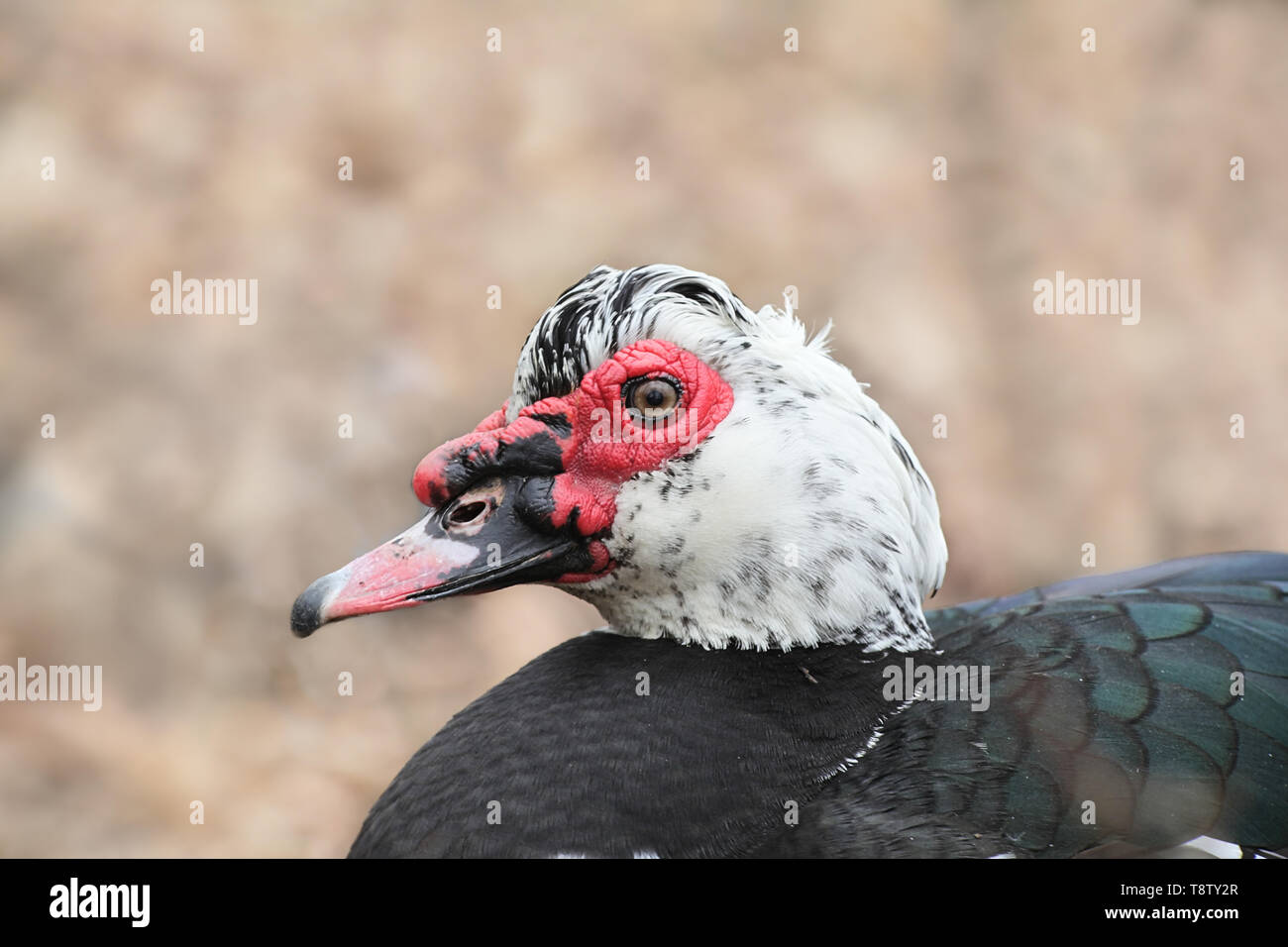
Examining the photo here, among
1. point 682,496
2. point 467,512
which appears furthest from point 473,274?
point 682,496

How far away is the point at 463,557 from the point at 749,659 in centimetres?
60

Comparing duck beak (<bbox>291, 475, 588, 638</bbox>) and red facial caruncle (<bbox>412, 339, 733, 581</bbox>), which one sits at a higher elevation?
red facial caruncle (<bbox>412, 339, 733, 581</bbox>)

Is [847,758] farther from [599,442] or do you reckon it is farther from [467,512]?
[467,512]

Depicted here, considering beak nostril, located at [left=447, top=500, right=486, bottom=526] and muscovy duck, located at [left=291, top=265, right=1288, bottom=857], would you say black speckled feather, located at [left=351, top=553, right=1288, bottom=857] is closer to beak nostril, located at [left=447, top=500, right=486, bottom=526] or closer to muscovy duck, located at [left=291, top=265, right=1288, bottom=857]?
muscovy duck, located at [left=291, top=265, right=1288, bottom=857]

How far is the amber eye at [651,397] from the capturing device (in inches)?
92.7

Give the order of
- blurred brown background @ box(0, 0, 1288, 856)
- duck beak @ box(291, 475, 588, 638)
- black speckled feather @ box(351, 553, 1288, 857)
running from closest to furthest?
1. black speckled feather @ box(351, 553, 1288, 857)
2. duck beak @ box(291, 475, 588, 638)
3. blurred brown background @ box(0, 0, 1288, 856)

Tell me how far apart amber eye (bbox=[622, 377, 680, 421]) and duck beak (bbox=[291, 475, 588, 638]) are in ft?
0.76

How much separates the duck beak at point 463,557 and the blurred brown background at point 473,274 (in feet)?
6.29

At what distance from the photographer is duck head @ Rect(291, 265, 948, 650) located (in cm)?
230

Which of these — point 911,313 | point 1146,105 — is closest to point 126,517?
point 911,313

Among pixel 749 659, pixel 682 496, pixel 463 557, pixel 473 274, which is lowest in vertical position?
pixel 749 659

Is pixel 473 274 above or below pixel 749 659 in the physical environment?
above

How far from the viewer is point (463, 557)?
2328 mm

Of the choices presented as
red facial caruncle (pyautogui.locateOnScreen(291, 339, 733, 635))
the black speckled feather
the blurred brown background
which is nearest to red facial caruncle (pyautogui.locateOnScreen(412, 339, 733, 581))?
red facial caruncle (pyautogui.locateOnScreen(291, 339, 733, 635))
